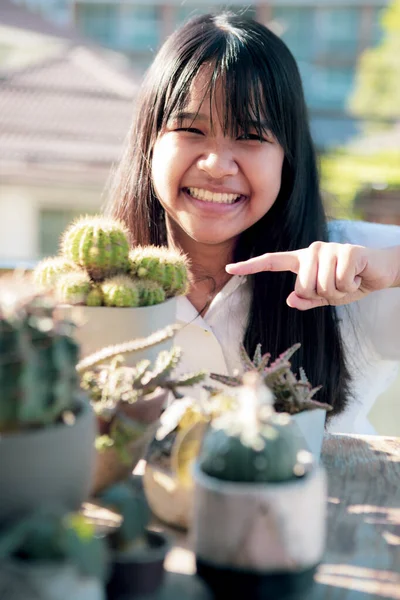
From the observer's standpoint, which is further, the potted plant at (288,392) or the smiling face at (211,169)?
the smiling face at (211,169)

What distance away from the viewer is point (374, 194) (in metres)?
8.48

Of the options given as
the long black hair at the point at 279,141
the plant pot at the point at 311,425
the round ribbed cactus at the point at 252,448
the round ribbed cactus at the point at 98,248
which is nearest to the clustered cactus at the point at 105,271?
the round ribbed cactus at the point at 98,248

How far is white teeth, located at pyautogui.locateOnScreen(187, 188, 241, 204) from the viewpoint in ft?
4.75

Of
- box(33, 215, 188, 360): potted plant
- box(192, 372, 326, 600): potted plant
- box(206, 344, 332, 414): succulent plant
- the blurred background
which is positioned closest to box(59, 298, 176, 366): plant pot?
box(33, 215, 188, 360): potted plant

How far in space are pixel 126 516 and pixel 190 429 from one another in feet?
0.35

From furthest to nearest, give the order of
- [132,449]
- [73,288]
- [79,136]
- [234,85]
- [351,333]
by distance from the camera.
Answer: [79,136] → [351,333] → [234,85] → [73,288] → [132,449]

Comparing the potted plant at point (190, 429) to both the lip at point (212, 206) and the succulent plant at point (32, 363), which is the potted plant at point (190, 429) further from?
the lip at point (212, 206)

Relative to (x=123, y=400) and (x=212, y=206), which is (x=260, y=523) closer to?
(x=123, y=400)

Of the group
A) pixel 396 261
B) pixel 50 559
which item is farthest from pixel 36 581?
pixel 396 261

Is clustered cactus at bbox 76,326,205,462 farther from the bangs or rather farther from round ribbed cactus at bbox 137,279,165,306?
the bangs

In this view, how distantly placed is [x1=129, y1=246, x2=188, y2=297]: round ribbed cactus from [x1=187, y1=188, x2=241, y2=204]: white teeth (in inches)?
17.9

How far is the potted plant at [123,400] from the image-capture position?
674mm

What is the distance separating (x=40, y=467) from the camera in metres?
0.52

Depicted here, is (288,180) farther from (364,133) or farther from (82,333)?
(364,133)
